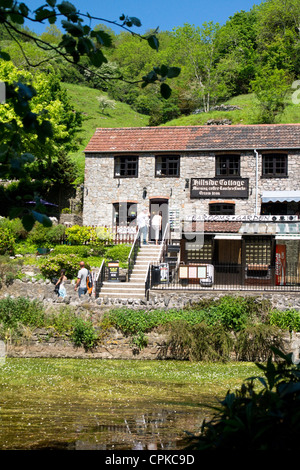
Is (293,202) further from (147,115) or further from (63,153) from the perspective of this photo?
(147,115)

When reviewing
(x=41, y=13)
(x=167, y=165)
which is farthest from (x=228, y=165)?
(x=41, y=13)

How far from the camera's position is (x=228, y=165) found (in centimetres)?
3106

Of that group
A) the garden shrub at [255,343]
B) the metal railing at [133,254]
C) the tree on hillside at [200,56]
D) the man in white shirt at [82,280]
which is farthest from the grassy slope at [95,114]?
the garden shrub at [255,343]

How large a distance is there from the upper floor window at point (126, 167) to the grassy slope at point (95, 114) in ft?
82.9

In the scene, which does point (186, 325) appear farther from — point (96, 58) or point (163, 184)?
point (163, 184)

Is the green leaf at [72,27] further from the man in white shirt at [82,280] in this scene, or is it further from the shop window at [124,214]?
the shop window at [124,214]

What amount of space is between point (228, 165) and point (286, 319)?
574 inches

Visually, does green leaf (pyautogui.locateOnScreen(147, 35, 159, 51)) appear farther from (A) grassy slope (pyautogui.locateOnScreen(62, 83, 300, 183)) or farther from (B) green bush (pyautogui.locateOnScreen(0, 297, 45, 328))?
(A) grassy slope (pyautogui.locateOnScreen(62, 83, 300, 183))

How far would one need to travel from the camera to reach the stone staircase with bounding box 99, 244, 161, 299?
21.7 metres

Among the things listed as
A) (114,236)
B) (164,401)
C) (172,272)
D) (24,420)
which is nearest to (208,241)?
(172,272)

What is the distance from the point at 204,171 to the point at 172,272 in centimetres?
907

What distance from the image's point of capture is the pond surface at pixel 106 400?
8.56m

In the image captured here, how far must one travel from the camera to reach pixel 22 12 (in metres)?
4.81
